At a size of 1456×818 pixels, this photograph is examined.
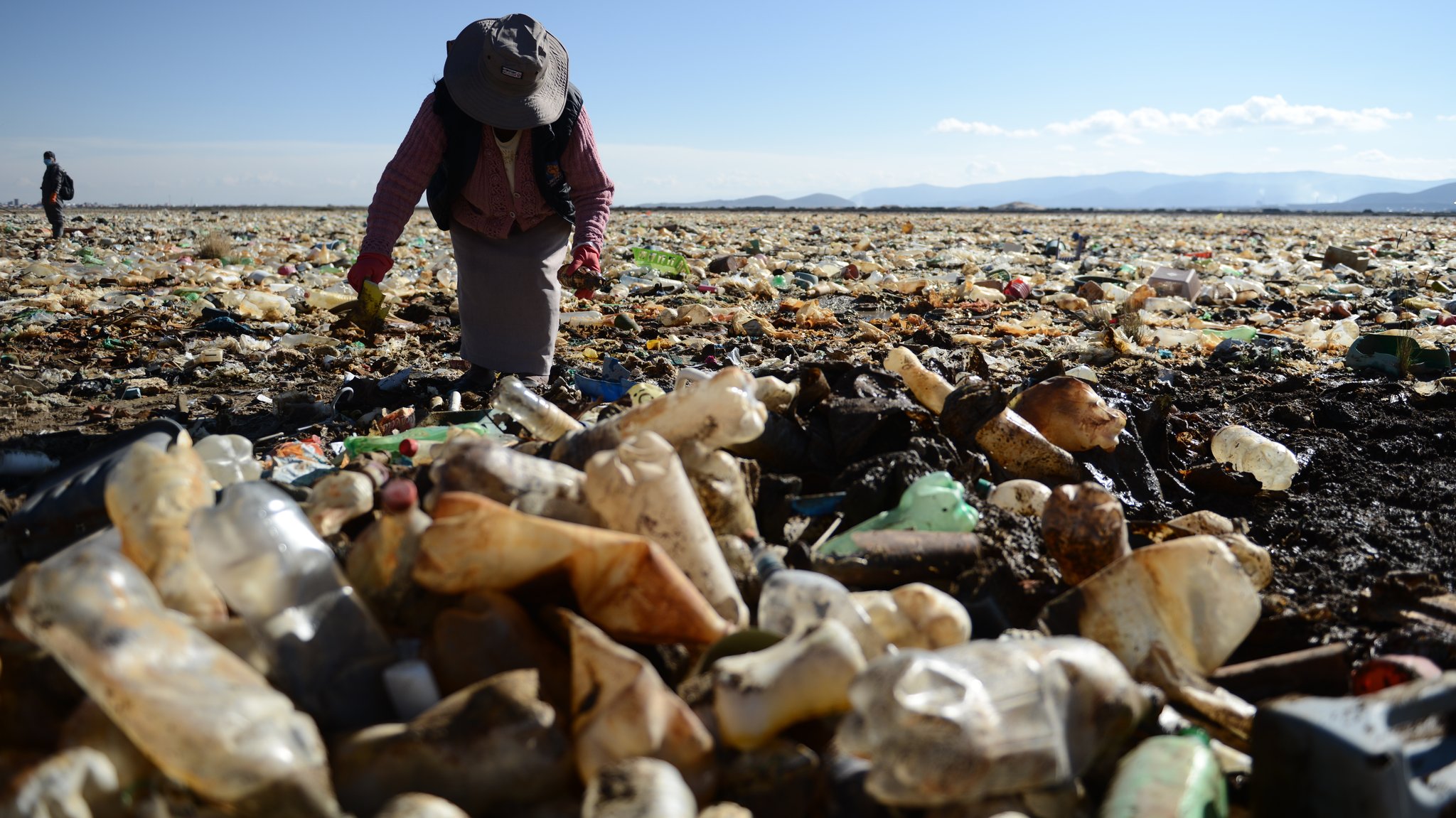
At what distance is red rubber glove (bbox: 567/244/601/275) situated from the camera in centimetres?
381

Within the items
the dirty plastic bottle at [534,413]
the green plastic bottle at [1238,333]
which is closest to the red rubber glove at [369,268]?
the dirty plastic bottle at [534,413]

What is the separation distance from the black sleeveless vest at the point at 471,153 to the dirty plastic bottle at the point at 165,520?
2.02 m

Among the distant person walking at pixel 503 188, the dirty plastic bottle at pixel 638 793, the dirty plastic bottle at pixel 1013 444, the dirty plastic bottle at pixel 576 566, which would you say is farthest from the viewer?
the distant person walking at pixel 503 188

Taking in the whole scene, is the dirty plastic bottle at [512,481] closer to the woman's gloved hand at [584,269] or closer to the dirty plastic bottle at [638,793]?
the dirty plastic bottle at [638,793]

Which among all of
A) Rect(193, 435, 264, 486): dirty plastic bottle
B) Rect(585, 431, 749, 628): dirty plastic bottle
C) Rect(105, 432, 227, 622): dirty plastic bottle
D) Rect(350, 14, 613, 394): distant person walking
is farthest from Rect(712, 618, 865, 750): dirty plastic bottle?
Rect(350, 14, 613, 394): distant person walking

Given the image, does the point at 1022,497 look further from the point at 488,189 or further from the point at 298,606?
the point at 488,189

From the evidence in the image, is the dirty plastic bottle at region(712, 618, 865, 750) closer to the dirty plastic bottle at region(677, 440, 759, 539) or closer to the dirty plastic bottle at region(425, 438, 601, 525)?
the dirty plastic bottle at region(425, 438, 601, 525)

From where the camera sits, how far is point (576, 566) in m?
1.45

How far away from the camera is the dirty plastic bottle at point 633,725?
1168 mm

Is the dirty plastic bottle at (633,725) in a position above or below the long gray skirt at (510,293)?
below

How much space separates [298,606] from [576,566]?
1.39 feet

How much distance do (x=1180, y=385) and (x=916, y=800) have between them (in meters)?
3.80

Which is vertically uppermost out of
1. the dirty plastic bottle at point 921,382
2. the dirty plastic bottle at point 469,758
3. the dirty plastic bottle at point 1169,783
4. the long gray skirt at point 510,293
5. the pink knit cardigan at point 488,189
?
the pink knit cardigan at point 488,189

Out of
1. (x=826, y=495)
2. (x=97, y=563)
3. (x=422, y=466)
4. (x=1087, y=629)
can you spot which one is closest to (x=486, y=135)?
(x=422, y=466)
